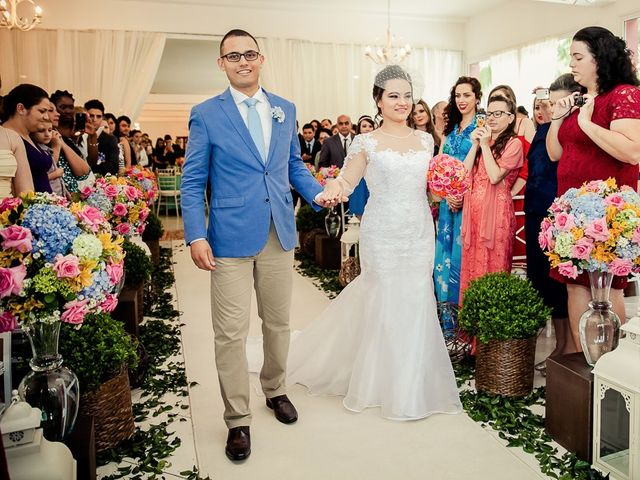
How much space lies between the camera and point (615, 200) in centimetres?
238

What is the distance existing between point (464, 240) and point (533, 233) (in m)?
0.47

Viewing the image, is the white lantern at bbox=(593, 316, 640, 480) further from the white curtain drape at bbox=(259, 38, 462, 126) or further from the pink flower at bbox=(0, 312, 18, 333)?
the white curtain drape at bbox=(259, 38, 462, 126)

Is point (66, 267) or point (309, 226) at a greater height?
point (66, 267)

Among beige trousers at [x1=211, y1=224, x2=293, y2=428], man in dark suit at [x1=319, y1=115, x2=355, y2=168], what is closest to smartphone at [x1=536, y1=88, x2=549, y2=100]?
beige trousers at [x1=211, y1=224, x2=293, y2=428]

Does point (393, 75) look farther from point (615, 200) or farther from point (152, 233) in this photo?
point (152, 233)

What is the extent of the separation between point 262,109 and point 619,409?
6.52ft

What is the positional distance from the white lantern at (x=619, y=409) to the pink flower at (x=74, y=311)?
1.99 metres

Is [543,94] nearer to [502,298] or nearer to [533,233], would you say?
[533,233]

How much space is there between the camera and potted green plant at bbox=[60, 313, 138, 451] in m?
2.56

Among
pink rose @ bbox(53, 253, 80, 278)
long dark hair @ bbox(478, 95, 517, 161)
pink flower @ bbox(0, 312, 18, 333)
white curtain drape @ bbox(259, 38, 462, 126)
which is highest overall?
white curtain drape @ bbox(259, 38, 462, 126)

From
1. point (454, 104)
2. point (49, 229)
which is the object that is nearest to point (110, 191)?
point (49, 229)

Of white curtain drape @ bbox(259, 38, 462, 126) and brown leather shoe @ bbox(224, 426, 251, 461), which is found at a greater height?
white curtain drape @ bbox(259, 38, 462, 126)

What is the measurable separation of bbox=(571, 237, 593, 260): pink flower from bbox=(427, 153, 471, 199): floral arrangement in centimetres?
74

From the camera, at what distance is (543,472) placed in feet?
7.96
